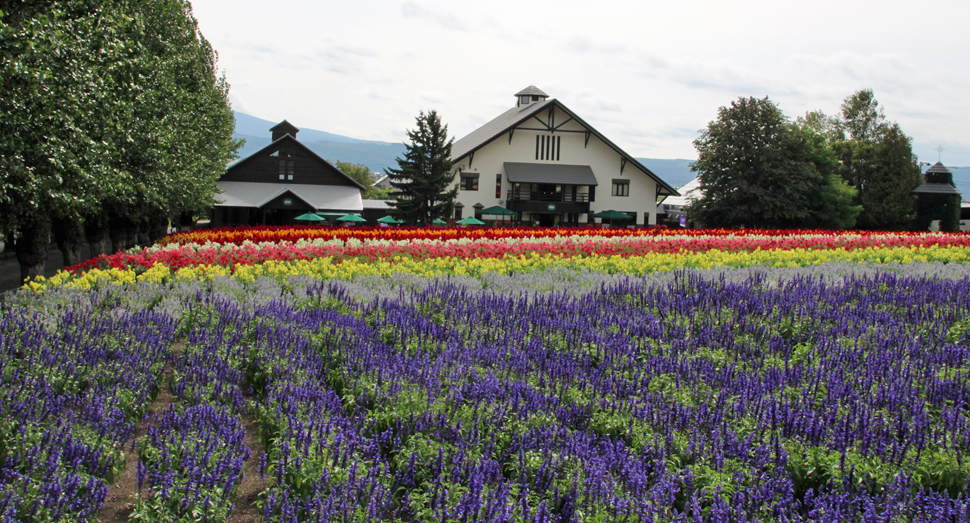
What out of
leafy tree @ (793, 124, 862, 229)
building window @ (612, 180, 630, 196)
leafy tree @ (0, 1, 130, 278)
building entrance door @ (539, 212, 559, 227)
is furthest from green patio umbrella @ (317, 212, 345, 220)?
leafy tree @ (793, 124, 862, 229)

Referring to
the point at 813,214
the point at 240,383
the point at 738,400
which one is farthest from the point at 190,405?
the point at 813,214

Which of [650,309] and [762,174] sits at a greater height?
[762,174]

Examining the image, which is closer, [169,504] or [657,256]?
[169,504]

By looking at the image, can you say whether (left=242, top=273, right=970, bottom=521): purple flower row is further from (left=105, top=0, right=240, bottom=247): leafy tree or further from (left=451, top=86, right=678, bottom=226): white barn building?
(left=451, top=86, right=678, bottom=226): white barn building

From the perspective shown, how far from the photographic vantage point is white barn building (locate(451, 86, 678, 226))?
52.1 meters

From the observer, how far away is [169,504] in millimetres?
3492

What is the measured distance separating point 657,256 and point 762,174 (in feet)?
128

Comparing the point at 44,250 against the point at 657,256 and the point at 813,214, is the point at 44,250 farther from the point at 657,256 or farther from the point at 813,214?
the point at 813,214

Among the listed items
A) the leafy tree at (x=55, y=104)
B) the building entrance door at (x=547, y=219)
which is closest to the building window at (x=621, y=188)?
the building entrance door at (x=547, y=219)

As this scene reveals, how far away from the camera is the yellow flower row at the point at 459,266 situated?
412 inches

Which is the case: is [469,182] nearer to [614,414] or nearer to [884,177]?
[884,177]

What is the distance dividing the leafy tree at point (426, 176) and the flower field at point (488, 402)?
34.7m

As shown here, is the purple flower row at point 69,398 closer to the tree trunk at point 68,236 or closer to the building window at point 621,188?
the tree trunk at point 68,236

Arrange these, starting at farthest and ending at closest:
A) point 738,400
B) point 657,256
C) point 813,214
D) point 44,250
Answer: point 813,214, point 44,250, point 657,256, point 738,400
